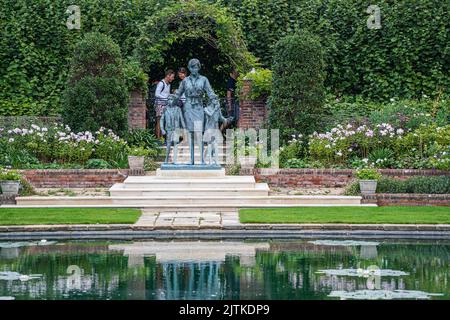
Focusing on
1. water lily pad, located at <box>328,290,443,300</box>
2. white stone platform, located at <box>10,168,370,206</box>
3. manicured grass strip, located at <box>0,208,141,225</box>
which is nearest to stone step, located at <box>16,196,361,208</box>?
white stone platform, located at <box>10,168,370,206</box>

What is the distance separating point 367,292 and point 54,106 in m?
15.4

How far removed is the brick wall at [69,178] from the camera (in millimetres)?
21516

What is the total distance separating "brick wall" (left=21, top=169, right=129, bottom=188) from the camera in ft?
70.6

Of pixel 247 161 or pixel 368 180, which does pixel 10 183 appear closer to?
pixel 247 161

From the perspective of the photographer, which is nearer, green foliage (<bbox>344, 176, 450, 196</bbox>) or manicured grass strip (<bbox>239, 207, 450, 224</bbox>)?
manicured grass strip (<bbox>239, 207, 450, 224</bbox>)

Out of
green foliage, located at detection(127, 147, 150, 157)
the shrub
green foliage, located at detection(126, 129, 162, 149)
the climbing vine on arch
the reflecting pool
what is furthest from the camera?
the climbing vine on arch

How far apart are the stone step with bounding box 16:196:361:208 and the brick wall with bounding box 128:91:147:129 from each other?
221 inches

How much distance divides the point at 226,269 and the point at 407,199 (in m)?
6.96

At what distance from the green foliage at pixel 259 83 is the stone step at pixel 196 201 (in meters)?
5.63

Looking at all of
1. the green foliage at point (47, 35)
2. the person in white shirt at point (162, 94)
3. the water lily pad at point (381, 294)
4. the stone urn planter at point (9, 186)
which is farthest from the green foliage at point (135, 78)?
the water lily pad at point (381, 294)

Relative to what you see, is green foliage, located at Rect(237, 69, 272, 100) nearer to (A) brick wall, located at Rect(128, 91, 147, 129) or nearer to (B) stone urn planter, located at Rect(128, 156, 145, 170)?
(A) brick wall, located at Rect(128, 91, 147, 129)

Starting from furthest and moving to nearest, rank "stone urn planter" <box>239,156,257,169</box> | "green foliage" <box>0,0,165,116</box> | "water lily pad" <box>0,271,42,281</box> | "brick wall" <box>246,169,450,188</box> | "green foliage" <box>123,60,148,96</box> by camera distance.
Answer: "green foliage" <box>0,0,165,116</box>, "green foliage" <box>123,60,148,96</box>, "stone urn planter" <box>239,156,257,169</box>, "brick wall" <box>246,169,450,188</box>, "water lily pad" <box>0,271,42,281</box>

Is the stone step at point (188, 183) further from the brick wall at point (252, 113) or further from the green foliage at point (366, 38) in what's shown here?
the green foliage at point (366, 38)
